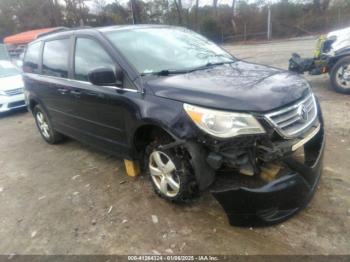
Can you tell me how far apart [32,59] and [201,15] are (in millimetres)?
28428

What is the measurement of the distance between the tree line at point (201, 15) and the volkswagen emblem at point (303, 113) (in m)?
25.9

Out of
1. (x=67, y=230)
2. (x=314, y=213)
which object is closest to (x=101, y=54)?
(x=67, y=230)

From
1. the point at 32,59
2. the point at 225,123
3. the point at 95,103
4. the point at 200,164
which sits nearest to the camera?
the point at 225,123

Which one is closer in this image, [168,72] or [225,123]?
[225,123]

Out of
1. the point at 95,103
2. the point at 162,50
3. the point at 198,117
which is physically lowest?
the point at 95,103

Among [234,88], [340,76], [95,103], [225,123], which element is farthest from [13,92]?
[340,76]

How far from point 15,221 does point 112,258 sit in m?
1.43

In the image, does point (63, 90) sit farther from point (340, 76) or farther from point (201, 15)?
point (201, 15)

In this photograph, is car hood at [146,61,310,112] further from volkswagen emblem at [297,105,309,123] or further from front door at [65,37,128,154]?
front door at [65,37,128,154]

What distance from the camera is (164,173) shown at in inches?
130

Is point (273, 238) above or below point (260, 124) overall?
below

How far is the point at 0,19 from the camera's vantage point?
33906mm

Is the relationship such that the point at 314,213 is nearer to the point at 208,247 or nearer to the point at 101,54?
the point at 208,247

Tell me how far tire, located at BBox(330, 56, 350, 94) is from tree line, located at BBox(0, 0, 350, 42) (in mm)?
22150
